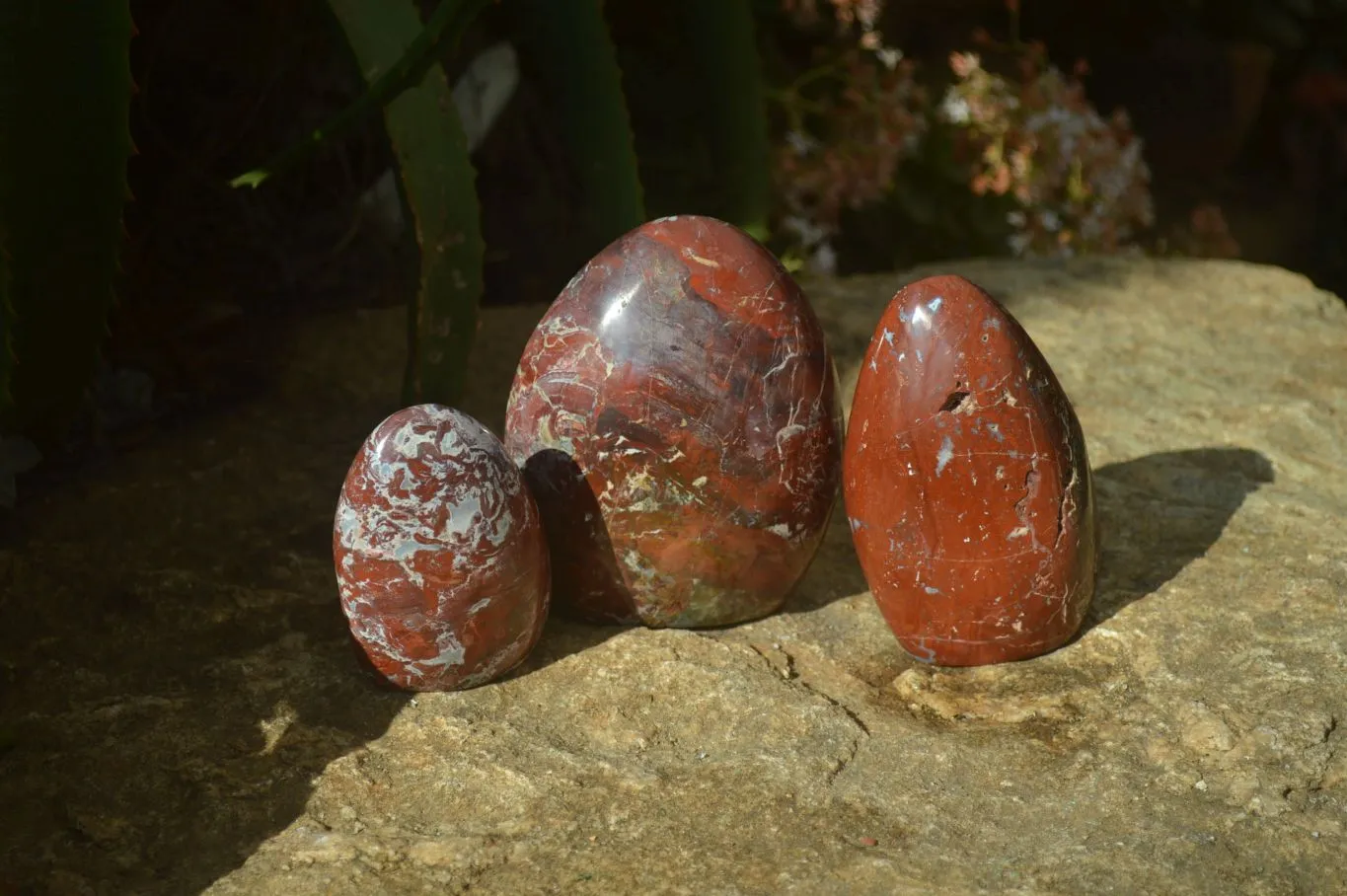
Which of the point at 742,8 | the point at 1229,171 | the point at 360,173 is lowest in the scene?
the point at 1229,171

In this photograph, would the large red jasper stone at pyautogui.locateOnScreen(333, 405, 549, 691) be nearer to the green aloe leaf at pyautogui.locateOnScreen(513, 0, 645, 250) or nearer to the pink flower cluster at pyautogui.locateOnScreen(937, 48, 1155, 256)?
the green aloe leaf at pyautogui.locateOnScreen(513, 0, 645, 250)

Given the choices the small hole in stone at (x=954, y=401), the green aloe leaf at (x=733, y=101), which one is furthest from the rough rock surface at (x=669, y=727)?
the green aloe leaf at (x=733, y=101)

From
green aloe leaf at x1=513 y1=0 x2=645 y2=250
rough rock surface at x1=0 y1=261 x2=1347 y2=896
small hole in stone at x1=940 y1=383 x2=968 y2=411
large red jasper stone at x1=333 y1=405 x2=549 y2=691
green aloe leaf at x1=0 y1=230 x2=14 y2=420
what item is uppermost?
green aloe leaf at x1=513 y1=0 x2=645 y2=250

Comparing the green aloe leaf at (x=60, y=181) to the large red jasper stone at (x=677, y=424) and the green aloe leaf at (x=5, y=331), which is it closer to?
the green aloe leaf at (x=5, y=331)

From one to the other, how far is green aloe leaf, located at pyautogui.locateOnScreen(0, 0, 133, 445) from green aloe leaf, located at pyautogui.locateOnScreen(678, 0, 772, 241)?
139cm

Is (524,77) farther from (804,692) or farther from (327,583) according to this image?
(804,692)

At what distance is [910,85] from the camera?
466 cm

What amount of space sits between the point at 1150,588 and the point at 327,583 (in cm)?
137

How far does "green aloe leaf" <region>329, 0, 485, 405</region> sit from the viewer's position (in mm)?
2674

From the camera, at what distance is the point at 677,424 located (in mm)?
2273

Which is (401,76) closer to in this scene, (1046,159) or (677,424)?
(677,424)

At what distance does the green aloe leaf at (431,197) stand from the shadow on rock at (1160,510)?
3.94 feet

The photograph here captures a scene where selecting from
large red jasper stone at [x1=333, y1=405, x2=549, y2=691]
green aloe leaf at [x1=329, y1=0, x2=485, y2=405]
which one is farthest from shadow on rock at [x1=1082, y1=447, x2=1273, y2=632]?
green aloe leaf at [x1=329, y1=0, x2=485, y2=405]

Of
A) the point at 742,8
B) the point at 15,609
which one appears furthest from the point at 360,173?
the point at 15,609
